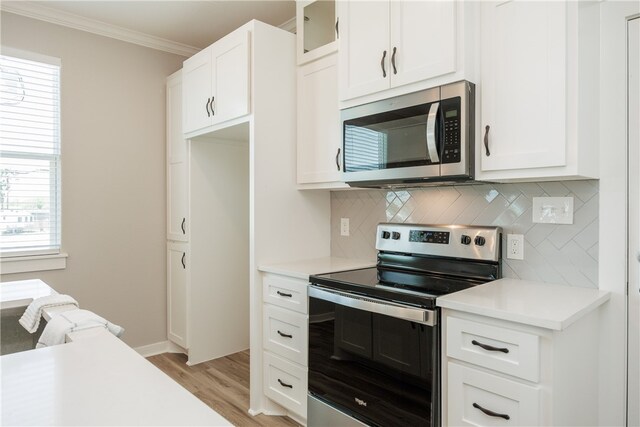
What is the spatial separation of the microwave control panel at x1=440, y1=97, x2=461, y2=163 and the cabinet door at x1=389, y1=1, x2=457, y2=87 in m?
0.14

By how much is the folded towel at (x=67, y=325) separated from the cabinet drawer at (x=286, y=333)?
→ 1162 millimetres

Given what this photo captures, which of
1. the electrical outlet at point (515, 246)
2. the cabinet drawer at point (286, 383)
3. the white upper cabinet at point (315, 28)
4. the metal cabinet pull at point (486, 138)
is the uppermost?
the white upper cabinet at point (315, 28)

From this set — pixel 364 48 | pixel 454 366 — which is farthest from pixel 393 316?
pixel 364 48

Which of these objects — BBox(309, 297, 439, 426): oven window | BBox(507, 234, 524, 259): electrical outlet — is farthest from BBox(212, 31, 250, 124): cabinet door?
BBox(507, 234, 524, 259): electrical outlet

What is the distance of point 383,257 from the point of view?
2.49 metres

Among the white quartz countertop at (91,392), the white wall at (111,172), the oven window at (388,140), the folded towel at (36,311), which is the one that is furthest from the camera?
the white wall at (111,172)

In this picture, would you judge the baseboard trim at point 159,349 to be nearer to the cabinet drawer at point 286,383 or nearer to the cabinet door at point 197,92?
the cabinet drawer at point 286,383

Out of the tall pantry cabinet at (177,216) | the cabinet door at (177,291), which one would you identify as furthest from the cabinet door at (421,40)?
the cabinet door at (177,291)

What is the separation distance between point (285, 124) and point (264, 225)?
66cm

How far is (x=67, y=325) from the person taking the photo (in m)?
1.17

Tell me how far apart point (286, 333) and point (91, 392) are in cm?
159

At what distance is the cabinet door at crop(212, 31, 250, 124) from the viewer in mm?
2539

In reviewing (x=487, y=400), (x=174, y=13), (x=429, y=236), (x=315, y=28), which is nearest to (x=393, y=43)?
(x=315, y=28)

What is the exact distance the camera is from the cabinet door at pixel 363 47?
204 cm
